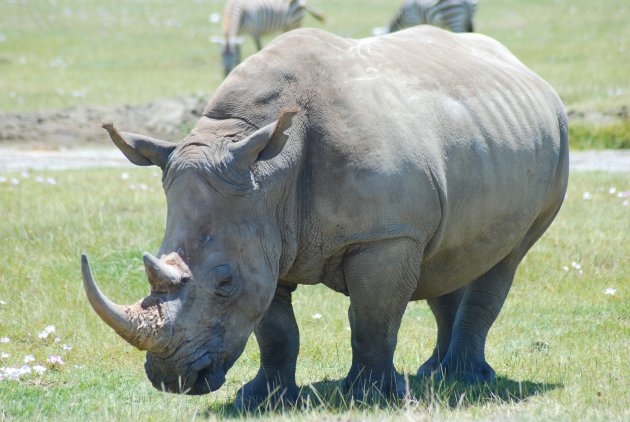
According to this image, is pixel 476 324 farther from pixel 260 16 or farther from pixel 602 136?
pixel 260 16

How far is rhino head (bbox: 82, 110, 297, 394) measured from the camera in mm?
5203

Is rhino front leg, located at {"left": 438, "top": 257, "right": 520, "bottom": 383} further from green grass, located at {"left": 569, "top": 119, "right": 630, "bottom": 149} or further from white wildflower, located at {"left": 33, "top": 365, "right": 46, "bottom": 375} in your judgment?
green grass, located at {"left": 569, "top": 119, "right": 630, "bottom": 149}

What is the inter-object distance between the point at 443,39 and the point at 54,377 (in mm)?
3270

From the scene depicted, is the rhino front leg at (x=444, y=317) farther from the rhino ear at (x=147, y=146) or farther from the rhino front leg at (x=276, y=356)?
the rhino ear at (x=147, y=146)

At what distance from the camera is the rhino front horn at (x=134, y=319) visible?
4992 mm

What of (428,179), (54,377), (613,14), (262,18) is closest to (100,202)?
(54,377)

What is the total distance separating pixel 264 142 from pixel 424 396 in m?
1.90

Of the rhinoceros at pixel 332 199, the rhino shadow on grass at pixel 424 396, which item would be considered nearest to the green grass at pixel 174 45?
the rhinoceros at pixel 332 199

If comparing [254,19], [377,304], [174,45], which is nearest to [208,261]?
[377,304]

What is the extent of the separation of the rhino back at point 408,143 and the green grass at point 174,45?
10618mm

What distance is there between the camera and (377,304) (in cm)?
590

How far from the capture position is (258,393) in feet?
20.6

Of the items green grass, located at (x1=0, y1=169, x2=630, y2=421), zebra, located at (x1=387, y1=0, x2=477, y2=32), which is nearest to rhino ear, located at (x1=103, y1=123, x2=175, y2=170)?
green grass, located at (x1=0, y1=169, x2=630, y2=421)

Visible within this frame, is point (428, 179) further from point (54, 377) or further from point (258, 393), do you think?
point (54, 377)
